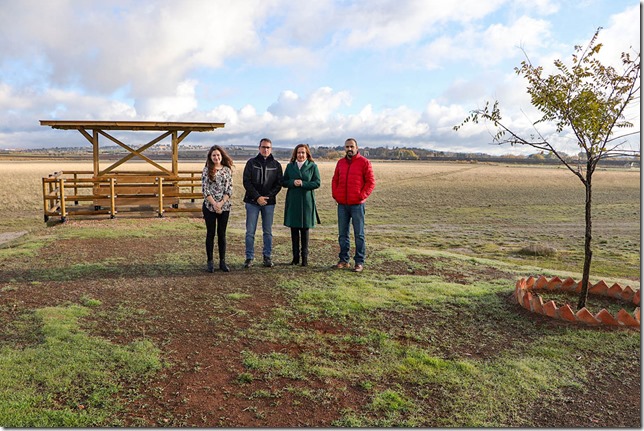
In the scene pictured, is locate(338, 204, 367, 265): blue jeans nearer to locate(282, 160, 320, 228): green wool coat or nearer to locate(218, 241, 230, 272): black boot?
locate(282, 160, 320, 228): green wool coat

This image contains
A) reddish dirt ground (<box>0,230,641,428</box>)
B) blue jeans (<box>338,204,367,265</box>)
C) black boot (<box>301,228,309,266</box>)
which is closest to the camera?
reddish dirt ground (<box>0,230,641,428</box>)

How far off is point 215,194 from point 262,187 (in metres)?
0.82

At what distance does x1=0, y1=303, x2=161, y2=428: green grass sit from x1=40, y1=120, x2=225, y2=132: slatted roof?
11.4 meters

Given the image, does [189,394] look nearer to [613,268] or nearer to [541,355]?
[541,355]

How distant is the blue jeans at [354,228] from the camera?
340 inches

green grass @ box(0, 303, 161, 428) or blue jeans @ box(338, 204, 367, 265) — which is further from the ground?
blue jeans @ box(338, 204, 367, 265)

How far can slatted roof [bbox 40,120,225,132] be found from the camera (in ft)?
52.2

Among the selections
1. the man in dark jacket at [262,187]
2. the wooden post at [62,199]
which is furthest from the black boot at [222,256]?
the wooden post at [62,199]

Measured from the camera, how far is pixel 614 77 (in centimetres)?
668

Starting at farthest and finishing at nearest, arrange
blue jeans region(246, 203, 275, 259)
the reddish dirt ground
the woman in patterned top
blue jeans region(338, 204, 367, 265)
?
blue jeans region(246, 203, 275, 259)
blue jeans region(338, 204, 367, 265)
the woman in patterned top
the reddish dirt ground

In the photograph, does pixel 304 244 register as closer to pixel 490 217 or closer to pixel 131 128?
pixel 131 128

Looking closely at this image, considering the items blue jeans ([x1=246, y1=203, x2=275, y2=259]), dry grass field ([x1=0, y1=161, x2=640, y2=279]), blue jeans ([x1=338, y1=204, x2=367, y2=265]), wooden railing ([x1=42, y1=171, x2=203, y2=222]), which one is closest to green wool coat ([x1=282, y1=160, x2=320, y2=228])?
blue jeans ([x1=246, y1=203, x2=275, y2=259])

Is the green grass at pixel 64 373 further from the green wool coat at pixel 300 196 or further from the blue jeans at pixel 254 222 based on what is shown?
the green wool coat at pixel 300 196

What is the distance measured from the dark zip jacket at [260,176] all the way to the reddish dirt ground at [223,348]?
4.27 feet
